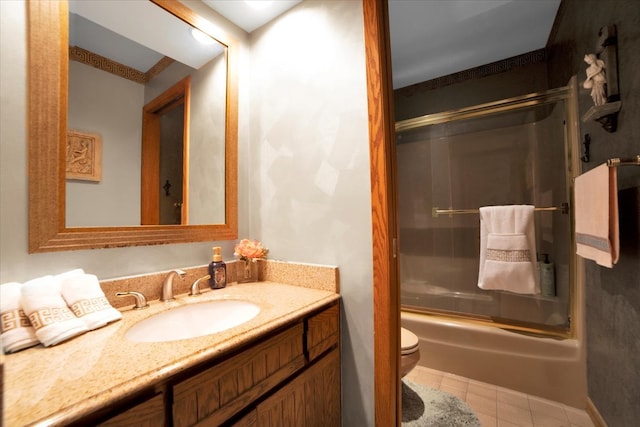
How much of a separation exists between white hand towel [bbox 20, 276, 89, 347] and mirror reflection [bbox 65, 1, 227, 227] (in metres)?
0.23

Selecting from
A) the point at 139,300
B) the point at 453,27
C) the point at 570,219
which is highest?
the point at 453,27

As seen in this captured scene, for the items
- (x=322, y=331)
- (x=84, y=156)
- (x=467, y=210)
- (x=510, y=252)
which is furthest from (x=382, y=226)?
(x=467, y=210)

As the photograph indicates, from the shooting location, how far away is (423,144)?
2.60m

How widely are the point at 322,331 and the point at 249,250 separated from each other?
530mm

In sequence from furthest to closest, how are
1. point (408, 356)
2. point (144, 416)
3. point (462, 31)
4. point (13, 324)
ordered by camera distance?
point (462, 31) → point (408, 356) → point (13, 324) → point (144, 416)

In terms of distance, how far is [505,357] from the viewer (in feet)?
5.57

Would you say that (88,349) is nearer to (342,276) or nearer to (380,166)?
(342,276)

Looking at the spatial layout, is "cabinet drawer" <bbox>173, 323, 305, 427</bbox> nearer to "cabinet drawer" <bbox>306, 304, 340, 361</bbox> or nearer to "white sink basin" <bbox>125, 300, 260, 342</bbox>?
"cabinet drawer" <bbox>306, 304, 340, 361</bbox>

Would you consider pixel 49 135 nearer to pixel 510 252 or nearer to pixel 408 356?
pixel 408 356

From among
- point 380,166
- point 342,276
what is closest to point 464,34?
point 380,166

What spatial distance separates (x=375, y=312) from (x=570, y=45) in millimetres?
2150

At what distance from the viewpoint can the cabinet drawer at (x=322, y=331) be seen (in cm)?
95

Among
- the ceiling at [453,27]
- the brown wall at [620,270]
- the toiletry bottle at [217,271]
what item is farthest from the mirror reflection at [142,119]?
the brown wall at [620,270]

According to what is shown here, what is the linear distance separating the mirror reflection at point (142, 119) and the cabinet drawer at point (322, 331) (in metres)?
0.72
